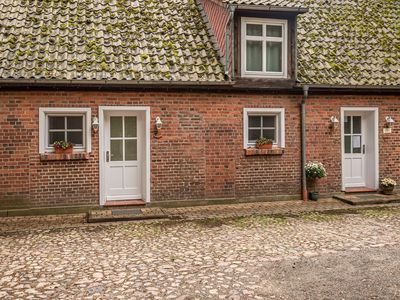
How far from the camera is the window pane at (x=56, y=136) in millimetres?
10005

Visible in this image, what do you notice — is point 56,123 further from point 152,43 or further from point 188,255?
point 188,255

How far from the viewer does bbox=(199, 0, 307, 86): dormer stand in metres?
10.6

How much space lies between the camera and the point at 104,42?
1068 cm

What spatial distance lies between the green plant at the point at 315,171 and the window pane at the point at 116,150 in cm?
506

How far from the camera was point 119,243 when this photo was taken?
7379 mm

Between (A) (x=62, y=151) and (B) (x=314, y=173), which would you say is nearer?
(A) (x=62, y=151)

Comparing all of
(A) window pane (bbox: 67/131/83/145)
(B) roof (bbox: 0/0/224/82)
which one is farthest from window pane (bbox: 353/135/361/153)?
(A) window pane (bbox: 67/131/83/145)

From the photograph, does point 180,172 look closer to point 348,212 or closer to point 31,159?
point 31,159

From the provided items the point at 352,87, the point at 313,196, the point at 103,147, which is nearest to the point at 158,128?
the point at 103,147

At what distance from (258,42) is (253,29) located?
14.3 inches

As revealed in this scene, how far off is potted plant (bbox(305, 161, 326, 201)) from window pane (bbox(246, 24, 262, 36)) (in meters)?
3.83

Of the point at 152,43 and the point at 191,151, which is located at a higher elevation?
the point at 152,43

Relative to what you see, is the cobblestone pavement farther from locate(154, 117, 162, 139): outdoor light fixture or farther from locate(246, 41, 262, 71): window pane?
locate(246, 41, 262, 71): window pane

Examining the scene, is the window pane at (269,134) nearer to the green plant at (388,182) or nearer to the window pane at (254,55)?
the window pane at (254,55)
